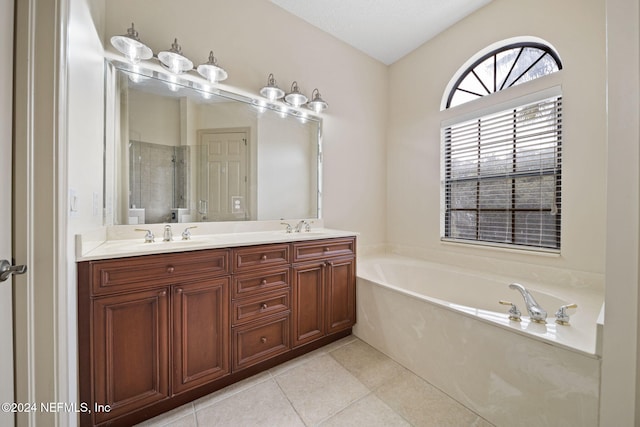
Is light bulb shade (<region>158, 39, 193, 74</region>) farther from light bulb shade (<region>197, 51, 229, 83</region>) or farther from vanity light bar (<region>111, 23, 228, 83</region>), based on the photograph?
light bulb shade (<region>197, 51, 229, 83</region>)

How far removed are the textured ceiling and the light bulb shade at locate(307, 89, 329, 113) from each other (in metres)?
0.68

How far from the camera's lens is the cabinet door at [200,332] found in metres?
1.29

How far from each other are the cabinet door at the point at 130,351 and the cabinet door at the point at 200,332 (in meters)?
0.06

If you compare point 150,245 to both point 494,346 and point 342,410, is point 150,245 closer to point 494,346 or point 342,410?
point 342,410

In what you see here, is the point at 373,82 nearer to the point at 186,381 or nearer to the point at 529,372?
the point at 529,372

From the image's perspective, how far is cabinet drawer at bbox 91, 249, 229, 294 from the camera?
43.4 inches

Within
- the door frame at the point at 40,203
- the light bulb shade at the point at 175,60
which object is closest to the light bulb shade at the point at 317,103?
the light bulb shade at the point at 175,60

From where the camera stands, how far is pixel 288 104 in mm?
2268

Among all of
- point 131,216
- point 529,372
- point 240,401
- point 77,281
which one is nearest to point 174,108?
point 131,216

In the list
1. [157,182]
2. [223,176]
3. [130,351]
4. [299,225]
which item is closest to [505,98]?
[299,225]

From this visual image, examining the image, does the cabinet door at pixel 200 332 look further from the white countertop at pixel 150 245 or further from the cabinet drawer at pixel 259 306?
the white countertop at pixel 150 245

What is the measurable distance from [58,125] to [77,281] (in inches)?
25.7

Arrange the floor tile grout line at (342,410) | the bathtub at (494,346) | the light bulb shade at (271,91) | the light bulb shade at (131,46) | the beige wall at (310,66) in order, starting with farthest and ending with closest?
the light bulb shade at (271,91) < the beige wall at (310,66) < the light bulb shade at (131,46) < the floor tile grout line at (342,410) < the bathtub at (494,346)

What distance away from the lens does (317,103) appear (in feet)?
7.64
